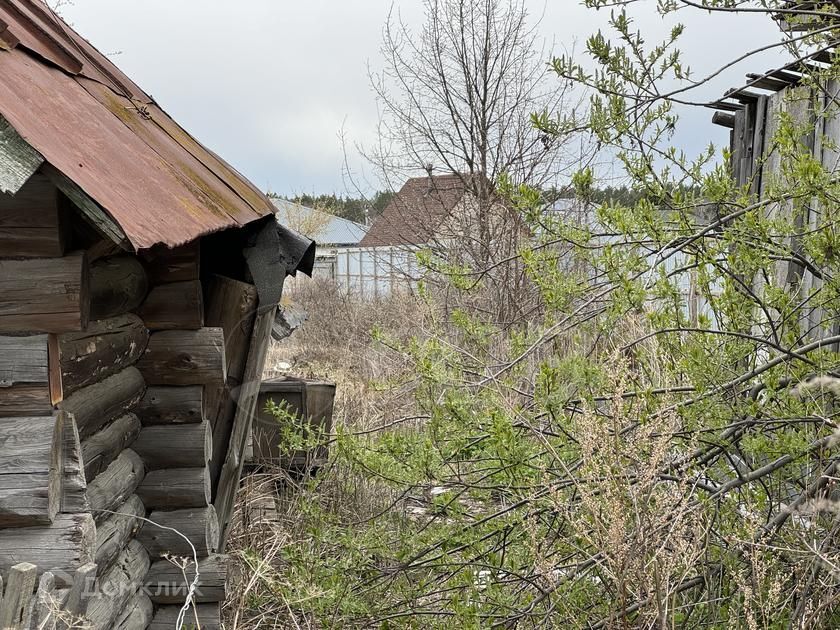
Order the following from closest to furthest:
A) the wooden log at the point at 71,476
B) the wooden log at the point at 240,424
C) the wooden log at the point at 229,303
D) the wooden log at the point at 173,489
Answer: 1. the wooden log at the point at 71,476
2. the wooden log at the point at 173,489
3. the wooden log at the point at 229,303
4. the wooden log at the point at 240,424

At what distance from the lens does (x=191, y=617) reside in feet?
15.4

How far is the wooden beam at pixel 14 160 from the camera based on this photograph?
2488 mm

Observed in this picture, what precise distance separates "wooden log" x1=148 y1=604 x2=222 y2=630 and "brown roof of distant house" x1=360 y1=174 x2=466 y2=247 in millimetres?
7428

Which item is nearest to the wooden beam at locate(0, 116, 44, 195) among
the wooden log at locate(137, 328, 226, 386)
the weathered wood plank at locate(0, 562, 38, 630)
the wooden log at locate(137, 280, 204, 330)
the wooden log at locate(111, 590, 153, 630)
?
the weathered wood plank at locate(0, 562, 38, 630)

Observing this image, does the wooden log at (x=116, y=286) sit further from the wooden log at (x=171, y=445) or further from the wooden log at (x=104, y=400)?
the wooden log at (x=171, y=445)

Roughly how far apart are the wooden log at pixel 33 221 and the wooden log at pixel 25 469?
0.55 metres

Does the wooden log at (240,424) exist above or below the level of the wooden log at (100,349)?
below

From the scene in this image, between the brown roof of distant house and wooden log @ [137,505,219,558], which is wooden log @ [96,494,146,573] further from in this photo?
the brown roof of distant house

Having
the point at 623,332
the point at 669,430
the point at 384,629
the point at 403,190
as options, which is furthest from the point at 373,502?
the point at 403,190

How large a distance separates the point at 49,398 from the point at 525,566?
1.99 meters

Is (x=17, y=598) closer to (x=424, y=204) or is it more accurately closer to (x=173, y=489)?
(x=173, y=489)

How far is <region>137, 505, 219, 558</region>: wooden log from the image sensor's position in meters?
4.63

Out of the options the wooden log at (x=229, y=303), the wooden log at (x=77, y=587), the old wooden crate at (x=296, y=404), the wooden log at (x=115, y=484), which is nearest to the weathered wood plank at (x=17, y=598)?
the wooden log at (x=77, y=587)

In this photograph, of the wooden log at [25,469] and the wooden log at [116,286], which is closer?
the wooden log at [25,469]
